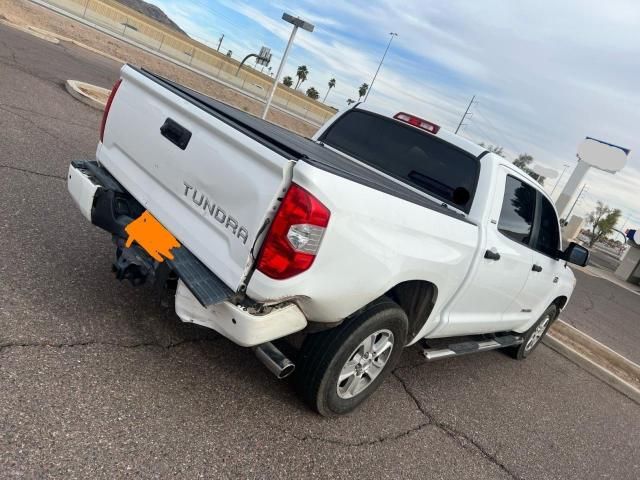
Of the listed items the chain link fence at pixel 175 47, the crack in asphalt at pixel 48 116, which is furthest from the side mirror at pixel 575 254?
the chain link fence at pixel 175 47

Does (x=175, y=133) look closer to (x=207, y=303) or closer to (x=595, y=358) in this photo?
(x=207, y=303)

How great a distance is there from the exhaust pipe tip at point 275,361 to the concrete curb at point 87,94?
845 cm

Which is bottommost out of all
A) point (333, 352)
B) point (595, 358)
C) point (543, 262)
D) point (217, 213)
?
point (595, 358)

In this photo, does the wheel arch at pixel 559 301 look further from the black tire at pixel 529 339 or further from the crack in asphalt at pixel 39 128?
the crack in asphalt at pixel 39 128

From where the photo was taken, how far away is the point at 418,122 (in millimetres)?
4414

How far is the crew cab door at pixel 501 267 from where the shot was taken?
382 centimetres

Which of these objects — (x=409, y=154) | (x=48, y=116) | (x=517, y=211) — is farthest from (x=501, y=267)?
(x=48, y=116)

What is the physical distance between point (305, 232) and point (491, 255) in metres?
1.92

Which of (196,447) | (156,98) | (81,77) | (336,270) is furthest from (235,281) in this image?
(81,77)

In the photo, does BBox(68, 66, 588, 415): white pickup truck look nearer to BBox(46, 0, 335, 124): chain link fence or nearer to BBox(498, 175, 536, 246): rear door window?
BBox(498, 175, 536, 246): rear door window

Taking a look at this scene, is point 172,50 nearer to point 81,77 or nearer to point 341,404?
point 81,77

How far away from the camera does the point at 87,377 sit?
2.74 meters

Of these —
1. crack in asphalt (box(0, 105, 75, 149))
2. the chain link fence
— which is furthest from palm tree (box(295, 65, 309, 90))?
crack in asphalt (box(0, 105, 75, 149))

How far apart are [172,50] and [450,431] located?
141 ft
